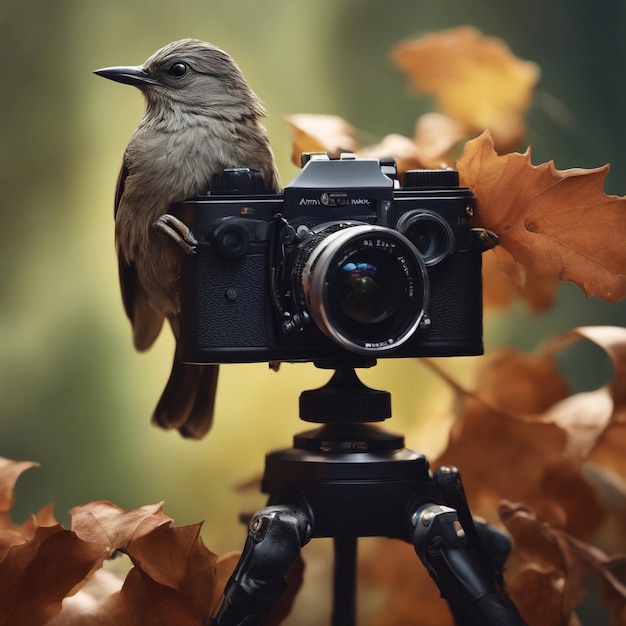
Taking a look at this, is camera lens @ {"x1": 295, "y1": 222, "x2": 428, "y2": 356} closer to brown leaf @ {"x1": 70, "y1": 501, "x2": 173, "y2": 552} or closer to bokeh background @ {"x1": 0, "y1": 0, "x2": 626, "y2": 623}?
brown leaf @ {"x1": 70, "y1": 501, "x2": 173, "y2": 552}

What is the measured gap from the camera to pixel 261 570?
2.42 feet

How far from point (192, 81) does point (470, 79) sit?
42 cm

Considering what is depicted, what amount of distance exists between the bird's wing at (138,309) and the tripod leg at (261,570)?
0.33 meters

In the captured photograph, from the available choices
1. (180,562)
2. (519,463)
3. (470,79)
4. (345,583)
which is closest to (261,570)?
(180,562)

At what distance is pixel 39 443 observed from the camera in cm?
136

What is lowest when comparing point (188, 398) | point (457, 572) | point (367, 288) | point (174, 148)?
point (457, 572)

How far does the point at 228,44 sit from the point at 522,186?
724 millimetres

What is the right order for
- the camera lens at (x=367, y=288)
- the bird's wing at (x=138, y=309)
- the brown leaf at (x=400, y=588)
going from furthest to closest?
1. the brown leaf at (x=400, y=588)
2. the bird's wing at (x=138, y=309)
3. the camera lens at (x=367, y=288)

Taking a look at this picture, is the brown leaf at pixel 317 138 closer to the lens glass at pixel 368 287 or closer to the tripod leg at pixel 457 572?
the lens glass at pixel 368 287

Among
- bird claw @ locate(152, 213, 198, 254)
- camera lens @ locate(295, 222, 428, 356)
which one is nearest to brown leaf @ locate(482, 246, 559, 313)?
camera lens @ locate(295, 222, 428, 356)

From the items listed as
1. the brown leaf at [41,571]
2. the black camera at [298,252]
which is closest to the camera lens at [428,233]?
the black camera at [298,252]

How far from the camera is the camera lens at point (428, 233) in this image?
0.78m

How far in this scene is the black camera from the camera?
781mm

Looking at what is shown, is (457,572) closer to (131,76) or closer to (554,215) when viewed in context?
(554,215)
